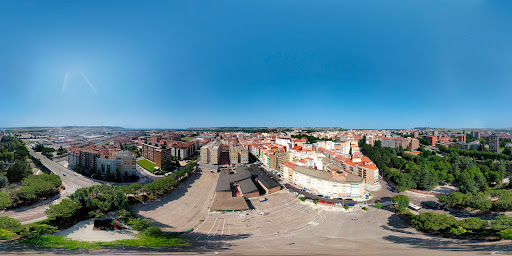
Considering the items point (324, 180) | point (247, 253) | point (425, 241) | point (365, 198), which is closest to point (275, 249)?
point (247, 253)

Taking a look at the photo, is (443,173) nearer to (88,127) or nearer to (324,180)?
(324,180)

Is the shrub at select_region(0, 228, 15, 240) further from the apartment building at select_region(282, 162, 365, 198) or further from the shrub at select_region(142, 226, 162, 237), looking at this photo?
the apartment building at select_region(282, 162, 365, 198)

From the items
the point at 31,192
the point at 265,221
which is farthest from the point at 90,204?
the point at 265,221

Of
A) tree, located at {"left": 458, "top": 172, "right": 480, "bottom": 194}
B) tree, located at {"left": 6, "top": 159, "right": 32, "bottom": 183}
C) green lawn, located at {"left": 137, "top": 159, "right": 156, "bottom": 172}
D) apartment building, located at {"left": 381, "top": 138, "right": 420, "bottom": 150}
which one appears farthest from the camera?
apartment building, located at {"left": 381, "top": 138, "right": 420, "bottom": 150}

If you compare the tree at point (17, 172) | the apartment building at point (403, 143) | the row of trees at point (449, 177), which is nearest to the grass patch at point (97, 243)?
the tree at point (17, 172)

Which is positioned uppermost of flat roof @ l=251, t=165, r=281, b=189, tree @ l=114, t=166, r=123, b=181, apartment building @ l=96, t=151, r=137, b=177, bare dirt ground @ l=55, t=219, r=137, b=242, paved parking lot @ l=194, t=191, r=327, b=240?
apartment building @ l=96, t=151, r=137, b=177

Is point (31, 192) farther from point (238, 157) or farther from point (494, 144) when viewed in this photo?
point (494, 144)

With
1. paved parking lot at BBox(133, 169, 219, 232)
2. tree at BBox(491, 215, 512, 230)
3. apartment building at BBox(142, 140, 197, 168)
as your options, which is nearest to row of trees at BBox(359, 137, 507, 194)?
tree at BBox(491, 215, 512, 230)
